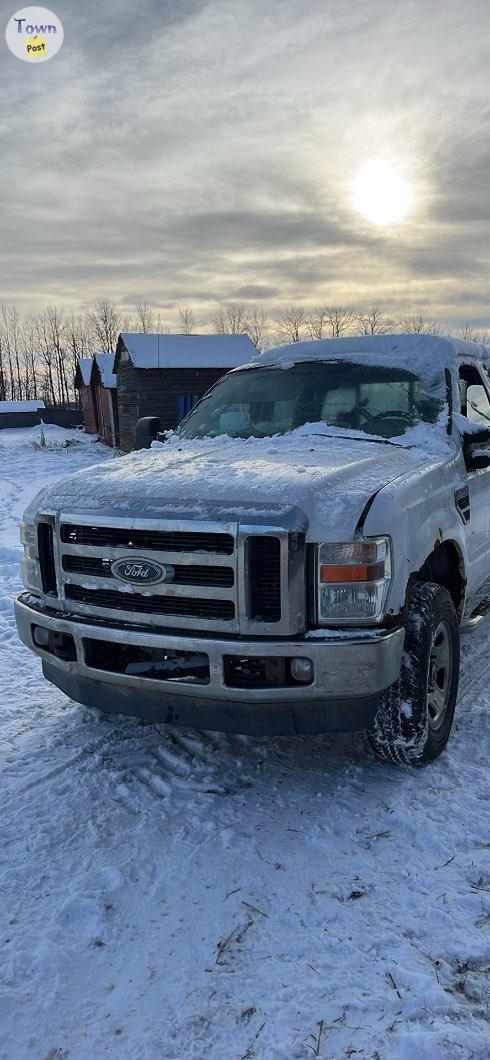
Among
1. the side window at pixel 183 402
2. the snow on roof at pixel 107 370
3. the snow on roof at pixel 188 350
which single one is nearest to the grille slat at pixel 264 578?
the side window at pixel 183 402

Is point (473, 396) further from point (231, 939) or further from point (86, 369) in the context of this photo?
point (86, 369)

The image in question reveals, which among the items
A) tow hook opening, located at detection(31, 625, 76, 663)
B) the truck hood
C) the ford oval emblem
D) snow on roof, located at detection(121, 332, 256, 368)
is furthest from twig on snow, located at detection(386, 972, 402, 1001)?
snow on roof, located at detection(121, 332, 256, 368)

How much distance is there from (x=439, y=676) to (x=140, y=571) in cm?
160

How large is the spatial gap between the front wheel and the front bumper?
0.65ft

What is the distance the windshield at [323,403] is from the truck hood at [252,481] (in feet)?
0.93

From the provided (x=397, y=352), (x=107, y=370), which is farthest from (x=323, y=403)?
(x=107, y=370)

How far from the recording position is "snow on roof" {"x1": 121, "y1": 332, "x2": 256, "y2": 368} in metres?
28.6

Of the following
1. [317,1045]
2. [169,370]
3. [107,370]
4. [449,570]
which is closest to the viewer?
[317,1045]

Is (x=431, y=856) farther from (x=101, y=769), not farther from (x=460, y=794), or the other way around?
(x=101, y=769)

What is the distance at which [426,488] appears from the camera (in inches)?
134

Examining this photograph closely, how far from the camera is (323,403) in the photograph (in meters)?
4.35

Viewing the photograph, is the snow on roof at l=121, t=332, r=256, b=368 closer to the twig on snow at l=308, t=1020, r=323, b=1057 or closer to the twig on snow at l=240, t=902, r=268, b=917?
the twig on snow at l=240, t=902, r=268, b=917

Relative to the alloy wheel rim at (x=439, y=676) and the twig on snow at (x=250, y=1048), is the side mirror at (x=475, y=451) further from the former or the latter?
the twig on snow at (x=250, y=1048)

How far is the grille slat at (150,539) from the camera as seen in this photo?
2834mm
